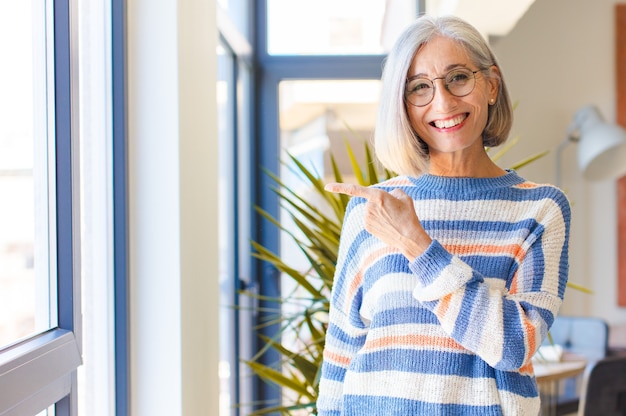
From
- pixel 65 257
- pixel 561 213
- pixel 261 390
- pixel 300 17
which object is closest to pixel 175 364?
pixel 65 257

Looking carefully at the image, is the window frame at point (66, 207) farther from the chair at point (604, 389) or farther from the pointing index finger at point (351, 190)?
the chair at point (604, 389)

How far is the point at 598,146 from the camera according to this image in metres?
4.20

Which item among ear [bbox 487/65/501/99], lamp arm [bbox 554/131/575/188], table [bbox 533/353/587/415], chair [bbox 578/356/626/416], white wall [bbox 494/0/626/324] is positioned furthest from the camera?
white wall [bbox 494/0/626/324]

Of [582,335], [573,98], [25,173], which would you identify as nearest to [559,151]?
[573,98]

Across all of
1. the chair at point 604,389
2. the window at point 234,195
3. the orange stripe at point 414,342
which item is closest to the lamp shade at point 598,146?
the chair at point 604,389

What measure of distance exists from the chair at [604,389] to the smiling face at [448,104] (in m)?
1.80

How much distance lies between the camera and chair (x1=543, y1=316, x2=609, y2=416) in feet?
13.3

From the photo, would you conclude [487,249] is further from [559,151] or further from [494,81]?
[559,151]

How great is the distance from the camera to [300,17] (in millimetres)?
4125

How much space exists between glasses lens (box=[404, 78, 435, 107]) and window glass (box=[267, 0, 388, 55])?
9.11ft

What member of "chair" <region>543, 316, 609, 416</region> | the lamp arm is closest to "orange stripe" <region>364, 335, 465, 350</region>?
"chair" <region>543, 316, 609, 416</region>

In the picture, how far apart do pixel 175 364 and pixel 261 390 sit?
2392 mm

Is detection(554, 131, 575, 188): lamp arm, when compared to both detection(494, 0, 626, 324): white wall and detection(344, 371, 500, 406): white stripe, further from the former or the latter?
detection(344, 371, 500, 406): white stripe

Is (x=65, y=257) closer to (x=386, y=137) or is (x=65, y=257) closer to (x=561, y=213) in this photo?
(x=386, y=137)
